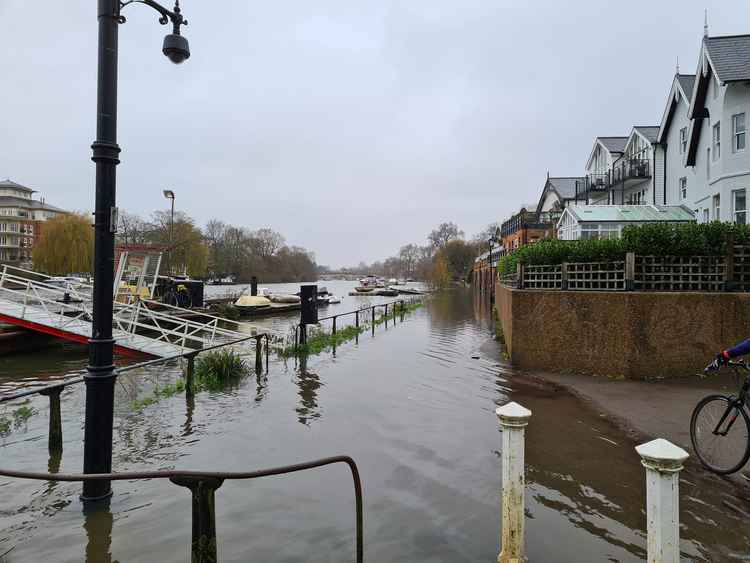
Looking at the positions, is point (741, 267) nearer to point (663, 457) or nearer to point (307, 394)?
point (307, 394)

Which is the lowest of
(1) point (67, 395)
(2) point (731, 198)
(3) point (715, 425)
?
(1) point (67, 395)

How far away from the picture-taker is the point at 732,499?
4.66 meters

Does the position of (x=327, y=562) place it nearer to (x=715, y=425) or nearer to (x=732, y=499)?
(x=732, y=499)

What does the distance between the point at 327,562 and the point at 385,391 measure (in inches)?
228

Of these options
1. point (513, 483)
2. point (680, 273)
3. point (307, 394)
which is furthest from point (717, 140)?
point (513, 483)

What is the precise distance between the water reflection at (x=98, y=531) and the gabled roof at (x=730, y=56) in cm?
2192

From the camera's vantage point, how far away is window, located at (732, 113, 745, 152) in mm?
17875

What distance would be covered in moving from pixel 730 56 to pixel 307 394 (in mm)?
20474

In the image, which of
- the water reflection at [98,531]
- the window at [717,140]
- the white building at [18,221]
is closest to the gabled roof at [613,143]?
the window at [717,140]

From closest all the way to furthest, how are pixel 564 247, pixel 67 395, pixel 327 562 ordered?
pixel 327 562
pixel 67 395
pixel 564 247

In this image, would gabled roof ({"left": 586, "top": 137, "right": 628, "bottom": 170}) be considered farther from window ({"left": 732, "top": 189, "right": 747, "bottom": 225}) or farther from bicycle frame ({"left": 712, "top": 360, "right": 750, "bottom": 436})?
bicycle frame ({"left": 712, "top": 360, "right": 750, "bottom": 436})

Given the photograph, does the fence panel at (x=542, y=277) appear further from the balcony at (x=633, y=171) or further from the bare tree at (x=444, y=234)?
the bare tree at (x=444, y=234)

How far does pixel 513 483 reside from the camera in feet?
11.2

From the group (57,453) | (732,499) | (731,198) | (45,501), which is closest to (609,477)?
(732,499)
